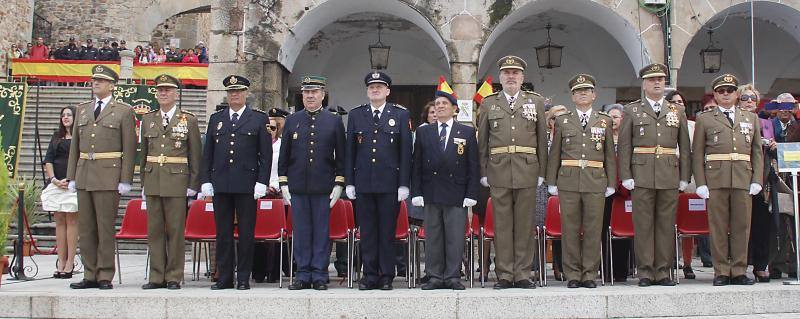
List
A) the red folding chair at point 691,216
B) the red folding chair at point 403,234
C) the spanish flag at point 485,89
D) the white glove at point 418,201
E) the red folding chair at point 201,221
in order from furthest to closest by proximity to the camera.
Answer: the spanish flag at point 485,89 < the red folding chair at point 201,221 < the red folding chair at point 691,216 < the red folding chair at point 403,234 < the white glove at point 418,201

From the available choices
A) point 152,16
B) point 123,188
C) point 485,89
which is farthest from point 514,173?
point 152,16

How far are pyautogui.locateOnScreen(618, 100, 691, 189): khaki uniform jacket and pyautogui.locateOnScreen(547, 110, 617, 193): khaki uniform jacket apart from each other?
0.50 feet

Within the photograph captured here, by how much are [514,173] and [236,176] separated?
7.76 ft

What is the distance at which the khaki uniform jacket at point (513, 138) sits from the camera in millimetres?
6562

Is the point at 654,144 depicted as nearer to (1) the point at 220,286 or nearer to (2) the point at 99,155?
(1) the point at 220,286

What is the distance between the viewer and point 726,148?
22.0 ft

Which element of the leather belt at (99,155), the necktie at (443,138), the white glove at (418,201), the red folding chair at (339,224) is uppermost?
the necktie at (443,138)

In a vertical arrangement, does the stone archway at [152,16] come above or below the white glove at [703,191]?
above

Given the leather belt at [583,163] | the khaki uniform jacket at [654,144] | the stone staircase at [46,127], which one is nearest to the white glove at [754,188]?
the khaki uniform jacket at [654,144]

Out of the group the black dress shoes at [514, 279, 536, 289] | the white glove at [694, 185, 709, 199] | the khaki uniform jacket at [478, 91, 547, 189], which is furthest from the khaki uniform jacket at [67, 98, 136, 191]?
the white glove at [694, 185, 709, 199]

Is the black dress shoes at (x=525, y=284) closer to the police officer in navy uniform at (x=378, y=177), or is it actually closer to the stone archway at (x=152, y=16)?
the police officer in navy uniform at (x=378, y=177)

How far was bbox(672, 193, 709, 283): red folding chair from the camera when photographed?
23.7 ft

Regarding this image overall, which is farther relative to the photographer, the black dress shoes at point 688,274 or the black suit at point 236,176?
the black dress shoes at point 688,274

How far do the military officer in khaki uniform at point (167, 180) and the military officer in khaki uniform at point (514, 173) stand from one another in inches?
103
